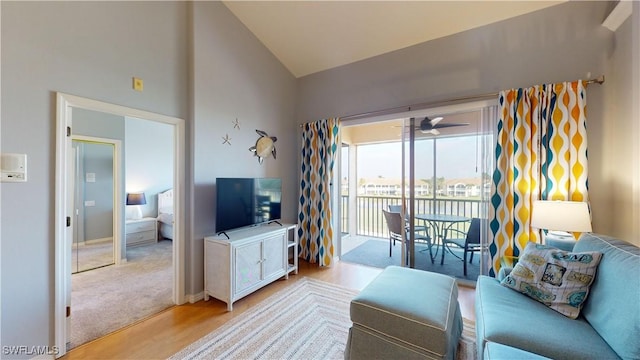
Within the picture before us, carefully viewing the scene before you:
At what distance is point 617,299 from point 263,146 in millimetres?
3414

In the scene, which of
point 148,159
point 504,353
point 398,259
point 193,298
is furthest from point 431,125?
point 148,159

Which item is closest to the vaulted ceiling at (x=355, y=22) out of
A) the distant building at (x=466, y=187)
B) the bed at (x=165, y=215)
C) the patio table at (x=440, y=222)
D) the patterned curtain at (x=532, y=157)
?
the patterned curtain at (x=532, y=157)

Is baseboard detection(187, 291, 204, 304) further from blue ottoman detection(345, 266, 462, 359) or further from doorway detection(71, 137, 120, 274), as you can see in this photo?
doorway detection(71, 137, 120, 274)

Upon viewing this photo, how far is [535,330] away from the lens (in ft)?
4.42

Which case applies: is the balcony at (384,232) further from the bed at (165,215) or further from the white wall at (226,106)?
the bed at (165,215)

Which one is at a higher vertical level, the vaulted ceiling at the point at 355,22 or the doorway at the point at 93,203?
the vaulted ceiling at the point at 355,22

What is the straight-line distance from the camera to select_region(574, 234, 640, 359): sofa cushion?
3.76 ft

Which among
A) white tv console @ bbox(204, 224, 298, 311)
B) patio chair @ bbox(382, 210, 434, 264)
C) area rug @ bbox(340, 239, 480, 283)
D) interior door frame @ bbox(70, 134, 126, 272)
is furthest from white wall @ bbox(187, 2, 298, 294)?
interior door frame @ bbox(70, 134, 126, 272)

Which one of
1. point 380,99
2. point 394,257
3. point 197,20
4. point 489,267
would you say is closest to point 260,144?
point 197,20

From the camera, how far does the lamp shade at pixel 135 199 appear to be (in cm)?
501

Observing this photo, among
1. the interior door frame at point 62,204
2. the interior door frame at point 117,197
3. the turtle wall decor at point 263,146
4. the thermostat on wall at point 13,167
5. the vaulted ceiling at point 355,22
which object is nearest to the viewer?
the thermostat on wall at point 13,167

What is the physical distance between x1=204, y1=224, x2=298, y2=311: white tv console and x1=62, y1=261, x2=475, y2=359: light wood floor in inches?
4.3

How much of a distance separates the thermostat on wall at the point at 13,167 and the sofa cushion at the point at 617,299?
360 cm

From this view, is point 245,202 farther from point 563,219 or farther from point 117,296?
point 563,219
